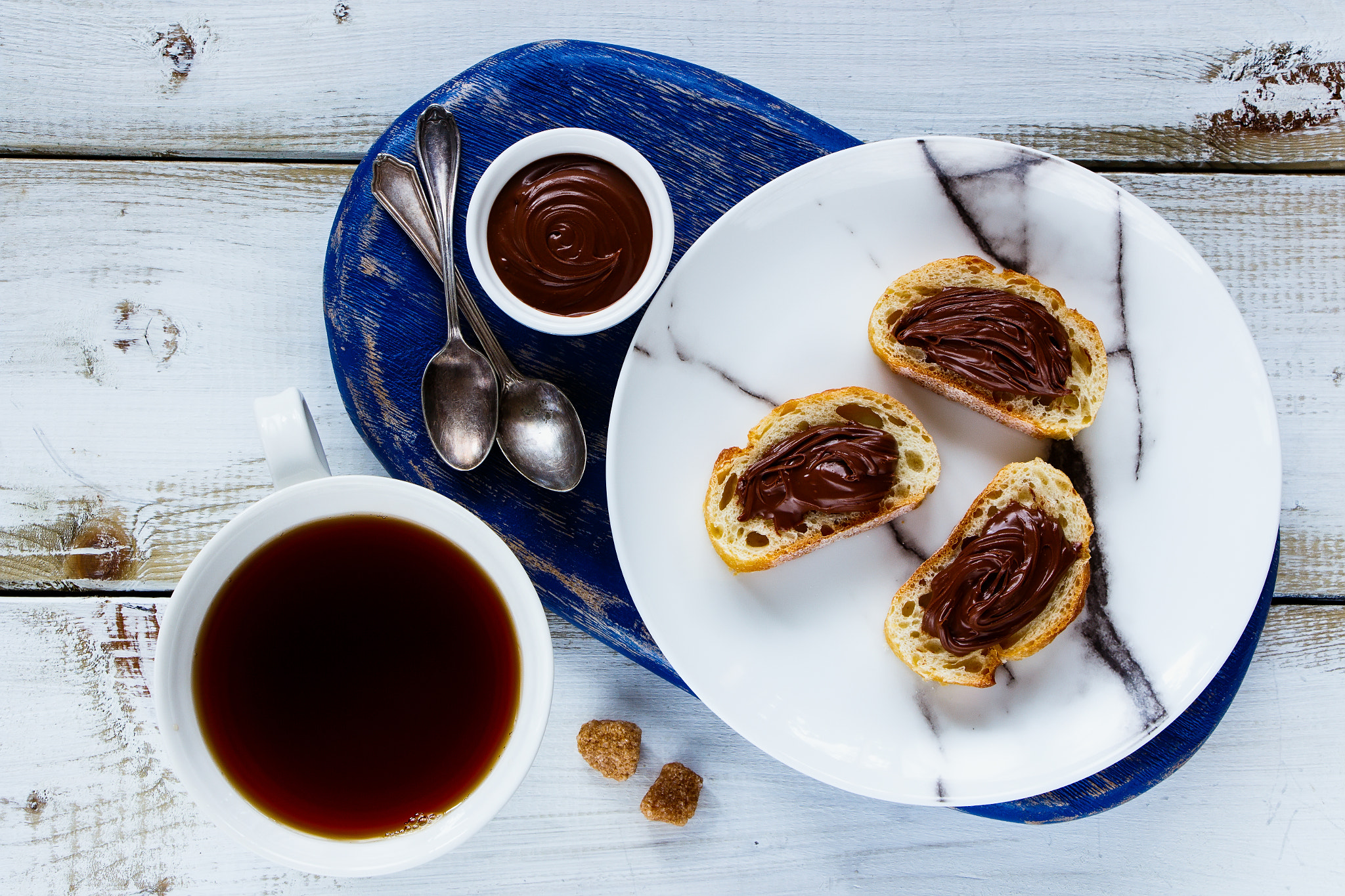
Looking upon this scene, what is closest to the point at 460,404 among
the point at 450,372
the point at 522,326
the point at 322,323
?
the point at 450,372

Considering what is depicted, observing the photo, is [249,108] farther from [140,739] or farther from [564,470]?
[140,739]

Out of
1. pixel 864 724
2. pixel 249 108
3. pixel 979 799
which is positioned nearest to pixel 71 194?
pixel 249 108

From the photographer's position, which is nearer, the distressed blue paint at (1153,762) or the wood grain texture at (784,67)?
the distressed blue paint at (1153,762)

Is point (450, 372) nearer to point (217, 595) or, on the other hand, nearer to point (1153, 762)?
point (217, 595)

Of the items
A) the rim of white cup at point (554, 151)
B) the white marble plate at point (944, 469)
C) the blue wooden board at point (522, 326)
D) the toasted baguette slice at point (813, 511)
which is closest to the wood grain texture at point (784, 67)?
the blue wooden board at point (522, 326)

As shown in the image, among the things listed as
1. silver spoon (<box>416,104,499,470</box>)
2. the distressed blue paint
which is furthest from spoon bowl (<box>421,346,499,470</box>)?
the distressed blue paint

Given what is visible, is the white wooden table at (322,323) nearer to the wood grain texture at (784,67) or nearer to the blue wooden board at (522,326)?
the wood grain texture at (784,67)

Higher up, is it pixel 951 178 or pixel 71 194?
pixel 951 178
